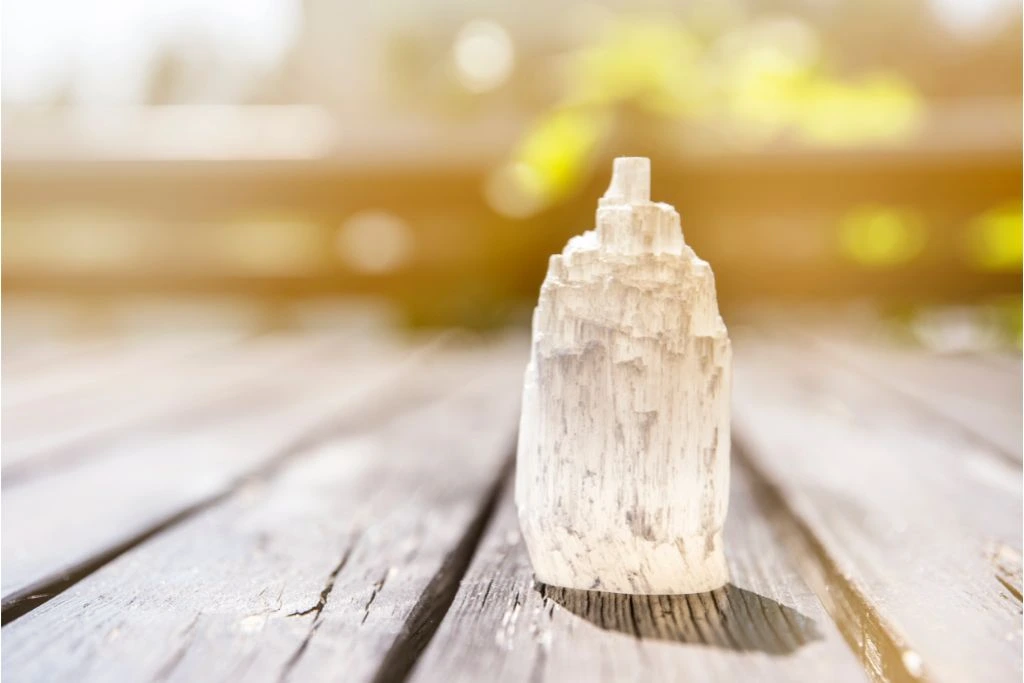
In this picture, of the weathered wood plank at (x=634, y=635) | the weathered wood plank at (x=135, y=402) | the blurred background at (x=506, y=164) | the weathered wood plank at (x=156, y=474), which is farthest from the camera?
the blurred background at (x=506, y=164)

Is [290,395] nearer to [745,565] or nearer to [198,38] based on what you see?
[745,565]

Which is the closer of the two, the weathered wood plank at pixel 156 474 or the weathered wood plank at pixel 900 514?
the weathered wood plank at pixel 900 514

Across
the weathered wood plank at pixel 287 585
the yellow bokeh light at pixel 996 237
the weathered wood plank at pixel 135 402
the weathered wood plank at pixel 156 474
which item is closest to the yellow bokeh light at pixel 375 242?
the weathered wood plank at pixel 135 402

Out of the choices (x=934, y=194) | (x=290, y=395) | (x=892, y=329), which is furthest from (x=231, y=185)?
(x=934, y=194)

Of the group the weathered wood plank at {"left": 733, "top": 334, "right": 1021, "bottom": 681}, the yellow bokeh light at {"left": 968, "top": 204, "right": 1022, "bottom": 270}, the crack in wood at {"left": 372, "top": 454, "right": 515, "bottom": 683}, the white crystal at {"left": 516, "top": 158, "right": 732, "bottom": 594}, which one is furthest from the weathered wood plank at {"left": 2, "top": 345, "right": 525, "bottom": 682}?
the yellow bokeh light at {"left": 968, "top": 204, "right": 1022, "bottom": 270}

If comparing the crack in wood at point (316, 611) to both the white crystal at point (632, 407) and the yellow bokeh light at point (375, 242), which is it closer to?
the white crystal at point (632, 407)

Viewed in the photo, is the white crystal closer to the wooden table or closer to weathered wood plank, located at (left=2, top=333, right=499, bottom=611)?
the wooden table
